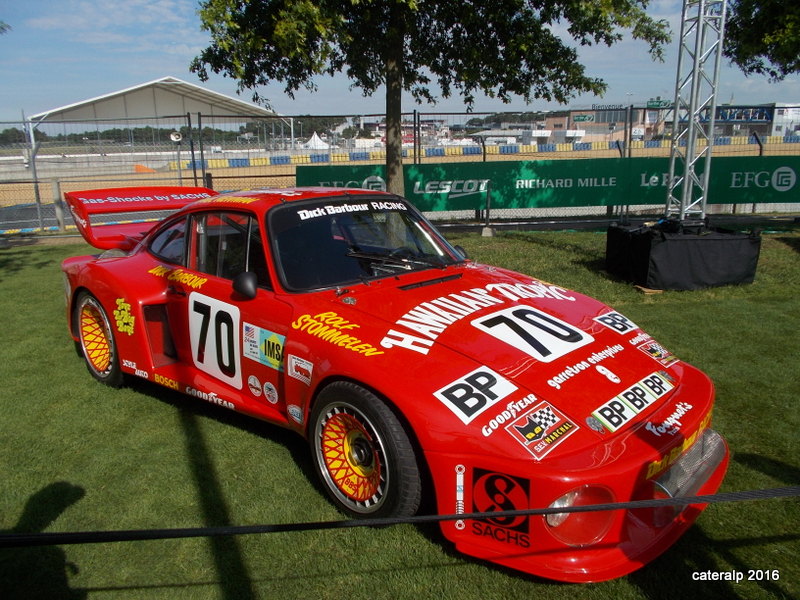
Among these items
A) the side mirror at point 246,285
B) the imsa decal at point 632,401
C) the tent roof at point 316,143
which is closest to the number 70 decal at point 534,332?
the imsa decal at point 632,401

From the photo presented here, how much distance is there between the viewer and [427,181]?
12.7m

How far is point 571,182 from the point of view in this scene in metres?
13.2

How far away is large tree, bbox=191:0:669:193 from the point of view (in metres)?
7.39

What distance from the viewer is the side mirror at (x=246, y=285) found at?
11.2 feet

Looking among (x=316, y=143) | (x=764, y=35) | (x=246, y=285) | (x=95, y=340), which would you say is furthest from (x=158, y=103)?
(x=246, y=285)

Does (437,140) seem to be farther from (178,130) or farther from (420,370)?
(420,370)

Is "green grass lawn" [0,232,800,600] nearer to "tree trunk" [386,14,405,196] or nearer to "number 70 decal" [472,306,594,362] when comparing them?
"number 70 decal" [472,306,594,362]

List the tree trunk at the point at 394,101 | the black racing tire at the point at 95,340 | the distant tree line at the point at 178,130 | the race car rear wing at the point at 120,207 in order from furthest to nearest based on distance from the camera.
Answer: the distant tree line at the point at 178,130 < the tree trunk at the point at 394,101 < the race car rear wing at the point at 120,207 < the black racing tire at the point at 95,340

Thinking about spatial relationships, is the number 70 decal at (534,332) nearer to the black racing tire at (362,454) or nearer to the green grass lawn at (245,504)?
the black racing tire at (362,454)

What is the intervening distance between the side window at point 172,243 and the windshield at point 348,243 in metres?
0.95

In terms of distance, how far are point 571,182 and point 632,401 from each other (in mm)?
11102

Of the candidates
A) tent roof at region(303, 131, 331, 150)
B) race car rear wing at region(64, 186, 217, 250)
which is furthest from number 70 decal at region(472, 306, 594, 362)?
tent roof at region(303, 131, 331, 150)

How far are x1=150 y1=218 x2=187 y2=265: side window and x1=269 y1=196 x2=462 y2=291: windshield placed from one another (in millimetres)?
947

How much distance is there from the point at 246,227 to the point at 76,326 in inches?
83.9
